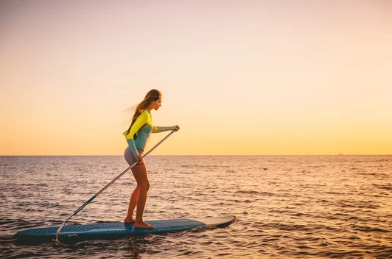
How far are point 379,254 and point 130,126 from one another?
19.8 ft

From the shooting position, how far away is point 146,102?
820cm

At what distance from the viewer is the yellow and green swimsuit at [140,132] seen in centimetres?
788

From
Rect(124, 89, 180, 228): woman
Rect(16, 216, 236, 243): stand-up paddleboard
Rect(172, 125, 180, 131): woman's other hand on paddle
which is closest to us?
Rect(124, 89, 180, 228): woman

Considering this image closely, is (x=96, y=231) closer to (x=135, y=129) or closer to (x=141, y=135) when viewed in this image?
(x=141, y=135)

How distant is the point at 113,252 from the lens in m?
7.64

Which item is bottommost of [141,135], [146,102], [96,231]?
[96,231]

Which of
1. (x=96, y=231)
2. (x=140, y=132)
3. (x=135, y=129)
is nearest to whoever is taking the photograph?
(x=135, y=129)

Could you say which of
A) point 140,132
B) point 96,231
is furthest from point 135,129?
point 96,231

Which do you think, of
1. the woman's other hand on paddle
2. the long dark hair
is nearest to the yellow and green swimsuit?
the long dark hair

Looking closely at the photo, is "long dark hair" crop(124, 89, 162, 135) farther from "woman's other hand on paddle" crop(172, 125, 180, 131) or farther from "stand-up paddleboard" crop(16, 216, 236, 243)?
"stand-up paddleboard" crop(16, 216, 236, 243)

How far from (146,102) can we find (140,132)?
2.27 ft

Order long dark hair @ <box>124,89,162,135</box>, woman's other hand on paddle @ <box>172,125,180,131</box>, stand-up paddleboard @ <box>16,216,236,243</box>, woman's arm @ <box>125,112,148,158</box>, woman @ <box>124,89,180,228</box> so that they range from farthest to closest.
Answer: woman's other hand on paddle @ <box>172,125,180,131</box>
stand-up paddleboard @ <box>16,216,236,243</box>
long dark hair @ <box>124,89,162,135</box>
woman @ <box>124,89,180,228</box>
woman's arm @ <box>125,112,148,158</box>

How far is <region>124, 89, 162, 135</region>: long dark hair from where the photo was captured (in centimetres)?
811

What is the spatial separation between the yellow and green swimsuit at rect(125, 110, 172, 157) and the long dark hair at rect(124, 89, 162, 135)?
0.11m
